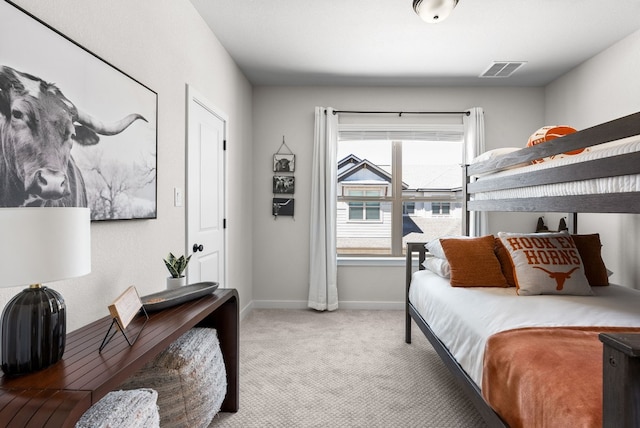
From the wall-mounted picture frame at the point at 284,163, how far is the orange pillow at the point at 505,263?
2.31 m

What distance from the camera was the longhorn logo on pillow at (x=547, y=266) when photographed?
2.25 metres

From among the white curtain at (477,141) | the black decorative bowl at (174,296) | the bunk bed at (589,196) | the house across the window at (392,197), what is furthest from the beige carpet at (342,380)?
the white curtain at (477,141)

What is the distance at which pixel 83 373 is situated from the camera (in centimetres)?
103

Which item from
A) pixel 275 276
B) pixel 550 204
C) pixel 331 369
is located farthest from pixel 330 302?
pixel 550 204

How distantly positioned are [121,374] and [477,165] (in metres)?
2.90

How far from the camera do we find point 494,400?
143 cm

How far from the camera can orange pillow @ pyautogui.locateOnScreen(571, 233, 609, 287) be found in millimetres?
2510

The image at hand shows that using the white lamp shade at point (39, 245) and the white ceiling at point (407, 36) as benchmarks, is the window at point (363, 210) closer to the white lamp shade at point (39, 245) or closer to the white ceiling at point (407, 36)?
the white ceiling at point (407, 36)

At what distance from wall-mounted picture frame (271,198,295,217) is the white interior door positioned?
1011 millimetres

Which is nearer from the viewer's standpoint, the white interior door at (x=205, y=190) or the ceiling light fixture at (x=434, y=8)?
the ceiling light fixture at (x=434, y=8)

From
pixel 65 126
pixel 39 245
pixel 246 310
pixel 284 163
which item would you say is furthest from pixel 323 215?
pixel 39 245

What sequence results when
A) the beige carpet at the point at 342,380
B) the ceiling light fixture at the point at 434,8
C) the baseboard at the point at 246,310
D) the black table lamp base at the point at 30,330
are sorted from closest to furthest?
the black table lamp base at the point at 30,330 → the beige carpet at the point at 342,380 → the ceiling light fixture at the point at 434,8 → the baseboard at the point at 246,310

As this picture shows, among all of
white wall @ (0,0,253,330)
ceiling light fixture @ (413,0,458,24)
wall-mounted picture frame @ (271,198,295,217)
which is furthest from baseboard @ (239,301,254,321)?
ceiling light fixture @ (413,0,458,24)

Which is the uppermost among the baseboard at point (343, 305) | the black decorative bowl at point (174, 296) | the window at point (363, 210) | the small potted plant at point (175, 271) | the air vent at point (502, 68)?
the air vent at point (502, 68)
